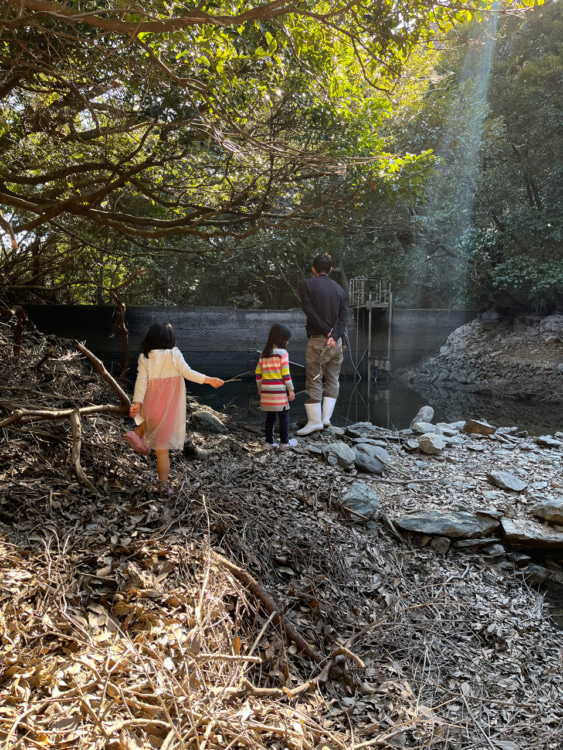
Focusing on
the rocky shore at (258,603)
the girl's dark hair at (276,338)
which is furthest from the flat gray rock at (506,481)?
the girl's dark hair at (276,338)

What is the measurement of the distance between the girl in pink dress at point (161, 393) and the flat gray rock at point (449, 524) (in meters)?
1.91

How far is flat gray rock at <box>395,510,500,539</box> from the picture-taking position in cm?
387

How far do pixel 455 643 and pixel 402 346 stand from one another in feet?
60.3

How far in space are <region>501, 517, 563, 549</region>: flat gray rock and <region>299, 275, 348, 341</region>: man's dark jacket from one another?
289 cm

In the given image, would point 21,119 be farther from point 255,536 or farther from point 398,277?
point 398,277

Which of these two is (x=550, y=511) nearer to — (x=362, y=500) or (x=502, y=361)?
(x=362, y=500)

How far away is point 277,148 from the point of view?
4527mm

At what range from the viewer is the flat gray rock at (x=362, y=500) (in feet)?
12.9

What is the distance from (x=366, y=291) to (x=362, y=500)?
55.4ft

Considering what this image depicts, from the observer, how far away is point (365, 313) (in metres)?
19.6

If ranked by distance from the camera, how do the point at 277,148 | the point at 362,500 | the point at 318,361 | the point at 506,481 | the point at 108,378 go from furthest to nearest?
the point at 318,361 → the point at 506,481 → the point at 277,148 → the point at 362,500 → the point at 108,378

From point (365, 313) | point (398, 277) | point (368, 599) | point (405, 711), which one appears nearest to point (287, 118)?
point (368, 599)

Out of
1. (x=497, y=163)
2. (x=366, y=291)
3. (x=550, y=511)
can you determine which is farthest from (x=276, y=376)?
(x=366, y=291)

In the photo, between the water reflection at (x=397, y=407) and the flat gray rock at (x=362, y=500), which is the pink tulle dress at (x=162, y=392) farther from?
the water reflection at (x=397, y=407)
